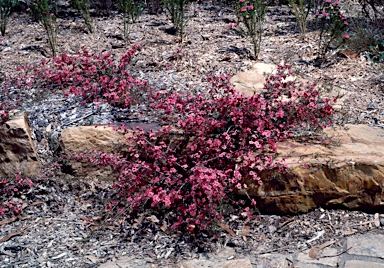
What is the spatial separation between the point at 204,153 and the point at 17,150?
65.6 inches

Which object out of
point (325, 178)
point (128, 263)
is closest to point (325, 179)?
point (325, 178)

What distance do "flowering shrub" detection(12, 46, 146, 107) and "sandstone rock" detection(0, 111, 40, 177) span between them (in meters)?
0.71

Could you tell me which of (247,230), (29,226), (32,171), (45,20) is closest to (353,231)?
(247,230)

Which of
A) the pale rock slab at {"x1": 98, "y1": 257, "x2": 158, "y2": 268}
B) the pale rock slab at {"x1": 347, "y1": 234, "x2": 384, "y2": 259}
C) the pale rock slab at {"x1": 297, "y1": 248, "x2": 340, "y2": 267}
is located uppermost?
the pale rock slab at {"x1": 347, "y1": 234, "x2": 384, "y2": 259}

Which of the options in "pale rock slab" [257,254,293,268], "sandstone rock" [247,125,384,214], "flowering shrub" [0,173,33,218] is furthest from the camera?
"flowering shrub" [0,173,33,218]

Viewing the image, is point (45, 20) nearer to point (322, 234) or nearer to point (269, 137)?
point (269, 137)

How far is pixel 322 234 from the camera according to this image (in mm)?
3348

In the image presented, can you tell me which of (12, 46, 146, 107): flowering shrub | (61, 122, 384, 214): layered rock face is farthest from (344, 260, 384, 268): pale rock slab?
(12, 46, 146, 107): flowering shrub

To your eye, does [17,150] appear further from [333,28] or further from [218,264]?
[333,28]

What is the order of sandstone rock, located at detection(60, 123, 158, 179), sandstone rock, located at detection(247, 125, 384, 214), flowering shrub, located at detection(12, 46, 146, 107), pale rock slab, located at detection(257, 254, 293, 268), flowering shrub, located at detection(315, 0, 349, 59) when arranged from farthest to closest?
1. flowering shrub, located at detection(315, 0, 349, 59)
2. flowering shrub, located at detection(12, 46, 146, 107)
3. sandstone rock, located at detection(60, 123, 158, 179)
4. sandstone rock, located at detection(247, 125, 384, 214)
5. pale rock slab, located at detection(257, 254, 293, 268)

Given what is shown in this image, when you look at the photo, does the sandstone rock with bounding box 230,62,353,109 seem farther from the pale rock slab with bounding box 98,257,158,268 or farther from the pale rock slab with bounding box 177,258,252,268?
the pale rock slab with bounding box 98,257,158,268

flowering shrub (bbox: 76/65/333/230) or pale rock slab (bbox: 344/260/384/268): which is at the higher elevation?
flowering shrub (bbox: 76/65/333/230)

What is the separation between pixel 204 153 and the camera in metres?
3.70

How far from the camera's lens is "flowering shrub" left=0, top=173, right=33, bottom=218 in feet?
12.4
